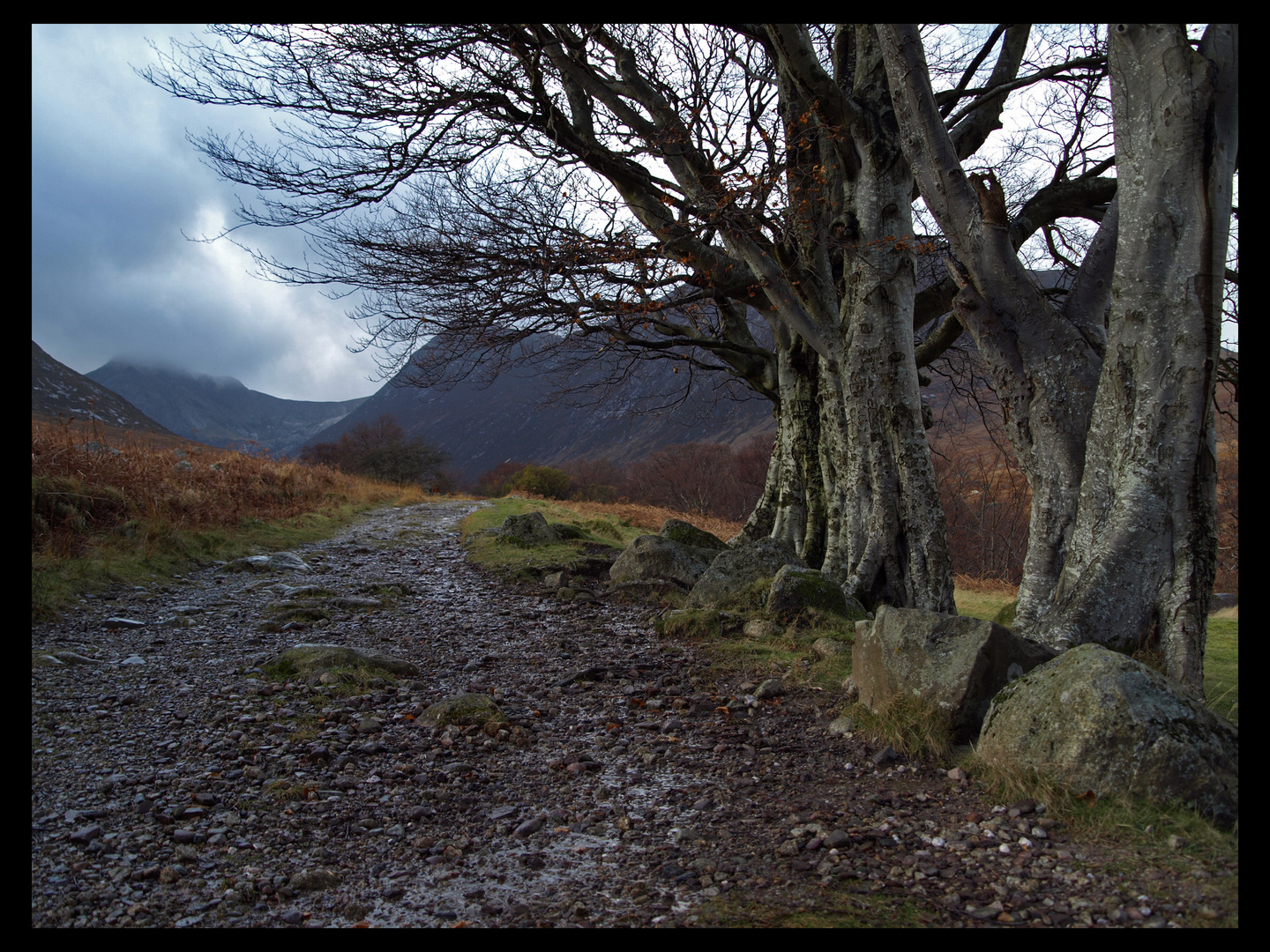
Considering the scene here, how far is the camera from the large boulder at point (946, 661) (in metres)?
3.87

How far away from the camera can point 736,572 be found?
298 inches

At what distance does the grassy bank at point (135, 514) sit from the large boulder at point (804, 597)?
663cm

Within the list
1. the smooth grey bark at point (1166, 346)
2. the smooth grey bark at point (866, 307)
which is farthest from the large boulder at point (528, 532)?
the smooth grey bark at point (1166, 346)

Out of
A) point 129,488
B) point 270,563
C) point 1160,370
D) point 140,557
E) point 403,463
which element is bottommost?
point 270,563

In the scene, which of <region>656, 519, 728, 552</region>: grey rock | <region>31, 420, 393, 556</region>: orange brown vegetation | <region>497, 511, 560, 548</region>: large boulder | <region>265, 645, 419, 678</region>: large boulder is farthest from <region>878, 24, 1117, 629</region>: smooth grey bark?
<region>31, 420, 393, 556</region>: orange brown vegetation

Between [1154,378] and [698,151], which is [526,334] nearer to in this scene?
[698,151]

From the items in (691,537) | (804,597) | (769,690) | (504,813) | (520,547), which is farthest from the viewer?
(520,547)

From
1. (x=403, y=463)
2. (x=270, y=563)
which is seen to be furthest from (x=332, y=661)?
(x=403, y=463)

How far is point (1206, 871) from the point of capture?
2.52 m

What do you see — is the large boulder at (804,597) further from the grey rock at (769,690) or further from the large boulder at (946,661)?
the large boulder at (946,661)

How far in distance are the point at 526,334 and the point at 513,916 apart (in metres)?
8.14

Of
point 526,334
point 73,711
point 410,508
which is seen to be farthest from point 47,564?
point 410,508

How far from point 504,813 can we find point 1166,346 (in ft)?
16.6

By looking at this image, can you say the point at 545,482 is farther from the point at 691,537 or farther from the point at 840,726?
the point at 840,726
